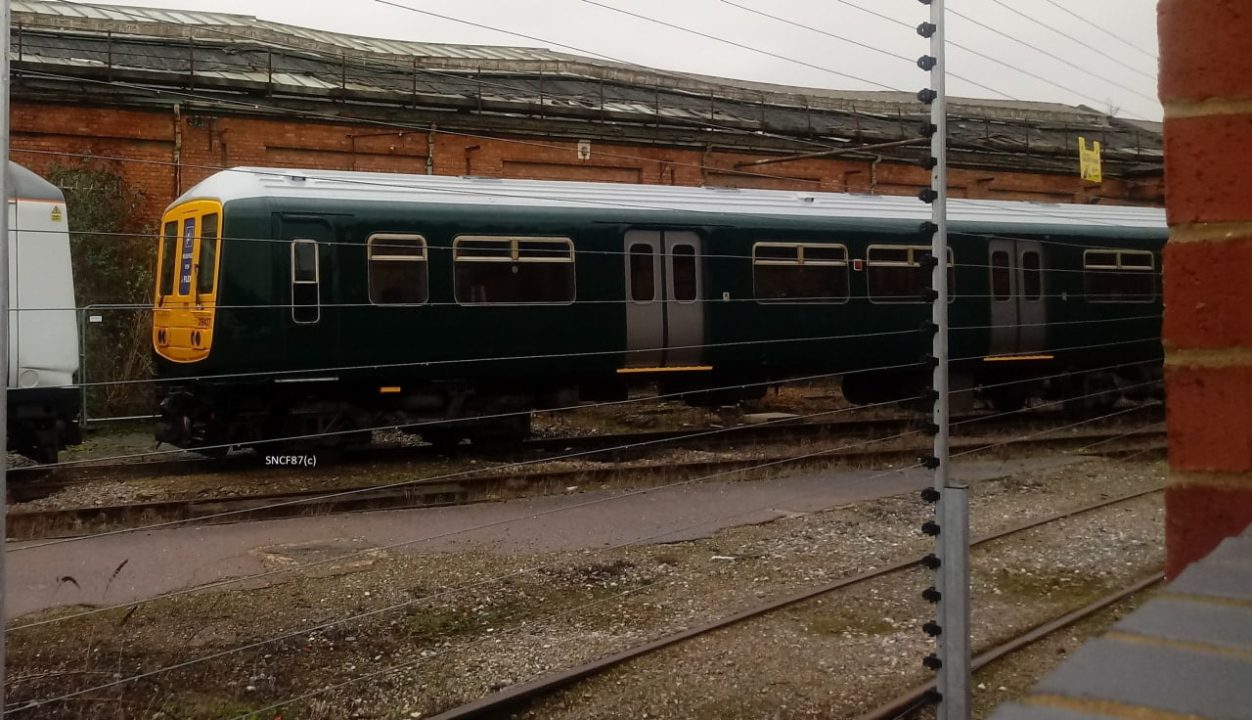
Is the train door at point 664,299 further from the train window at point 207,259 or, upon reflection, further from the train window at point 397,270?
the train window at point 207,259

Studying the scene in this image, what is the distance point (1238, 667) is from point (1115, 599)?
5645 millimetres

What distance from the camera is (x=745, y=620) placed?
17.8ft

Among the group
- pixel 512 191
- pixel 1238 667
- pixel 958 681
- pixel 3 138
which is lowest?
pixel 958 681

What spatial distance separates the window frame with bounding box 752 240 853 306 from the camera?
12703 millimetres

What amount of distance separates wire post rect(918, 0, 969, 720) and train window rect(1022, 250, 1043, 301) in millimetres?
12280

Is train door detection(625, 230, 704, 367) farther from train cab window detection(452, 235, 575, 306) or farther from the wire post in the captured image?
the wire post

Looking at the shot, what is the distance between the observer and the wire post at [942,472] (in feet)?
10.5

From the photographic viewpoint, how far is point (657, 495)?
9.12m

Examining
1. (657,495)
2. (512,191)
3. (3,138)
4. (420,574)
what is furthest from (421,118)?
(3,138)

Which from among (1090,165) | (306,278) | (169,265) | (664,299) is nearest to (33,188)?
(169,265)

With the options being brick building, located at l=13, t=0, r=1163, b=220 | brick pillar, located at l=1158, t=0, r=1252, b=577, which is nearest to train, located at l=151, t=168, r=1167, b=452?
brick building, located at l=13, t=0, r=1163, b=220

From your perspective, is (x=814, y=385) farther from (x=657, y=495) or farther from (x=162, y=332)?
(x=162, y=332)

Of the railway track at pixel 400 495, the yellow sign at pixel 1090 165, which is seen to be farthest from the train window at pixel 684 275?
the yellow sign at pixel 1090 165

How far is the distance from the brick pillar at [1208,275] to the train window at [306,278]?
400 inches
